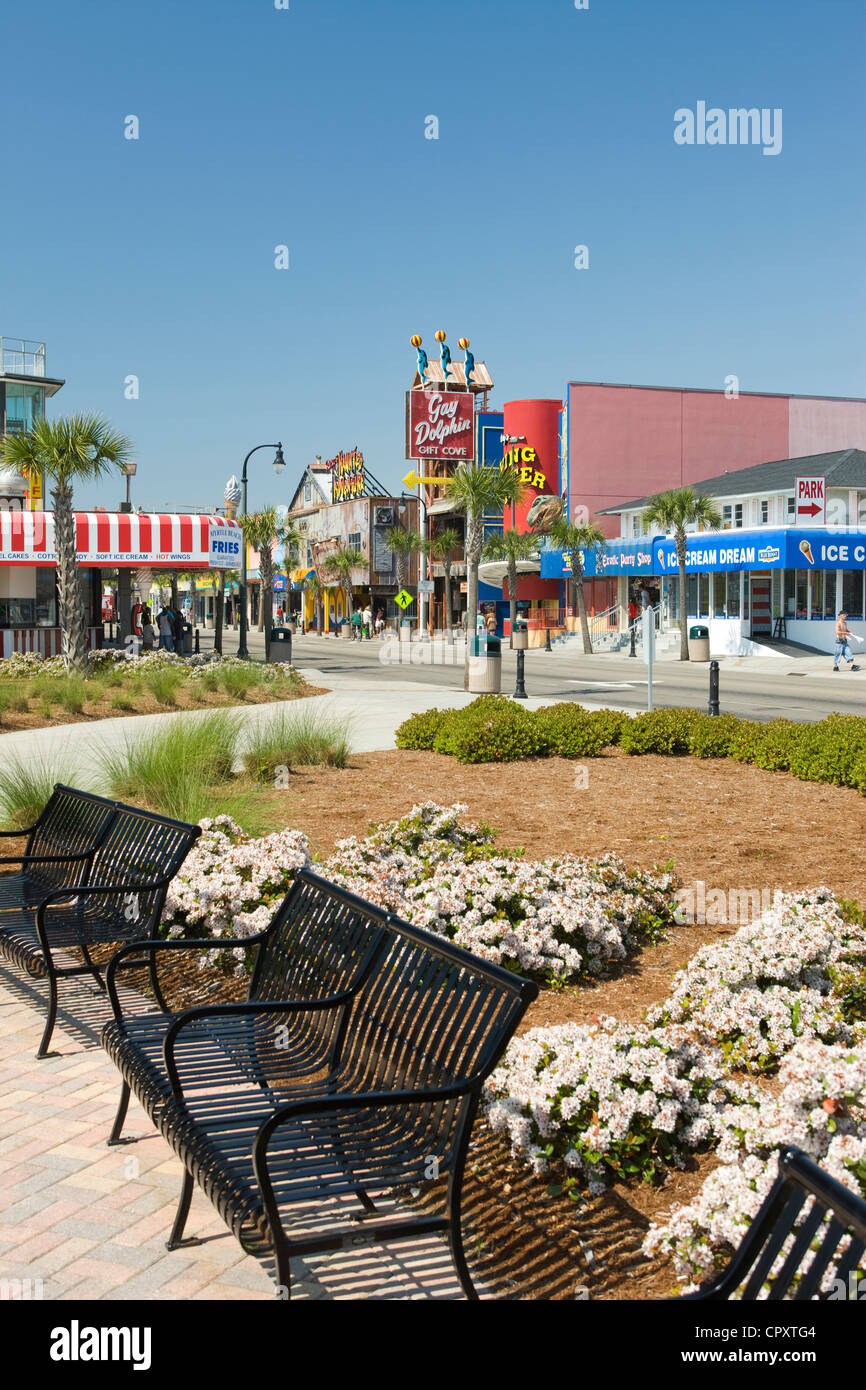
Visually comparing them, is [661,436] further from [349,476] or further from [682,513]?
[349,476]

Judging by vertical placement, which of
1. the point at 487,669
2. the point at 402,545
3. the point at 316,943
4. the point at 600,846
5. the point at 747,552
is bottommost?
the point at 600,846

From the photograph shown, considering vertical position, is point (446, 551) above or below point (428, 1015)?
above

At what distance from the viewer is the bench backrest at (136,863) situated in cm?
542

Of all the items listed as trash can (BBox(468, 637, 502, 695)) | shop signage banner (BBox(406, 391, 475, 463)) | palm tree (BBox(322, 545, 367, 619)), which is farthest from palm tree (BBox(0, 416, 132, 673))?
palm tree (BBox(322, 545, 367, 619))

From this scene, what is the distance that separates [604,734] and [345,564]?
71001mm

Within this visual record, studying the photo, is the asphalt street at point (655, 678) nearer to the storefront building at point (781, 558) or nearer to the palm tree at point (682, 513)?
the palm tree at point (682, 513)

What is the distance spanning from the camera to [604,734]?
13500mm

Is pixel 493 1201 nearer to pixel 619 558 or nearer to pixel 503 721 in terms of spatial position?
pixel 503 721

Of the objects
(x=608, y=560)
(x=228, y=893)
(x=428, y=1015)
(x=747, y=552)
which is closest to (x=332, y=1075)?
(x=428, y=1015)

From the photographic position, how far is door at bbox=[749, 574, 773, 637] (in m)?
44.0

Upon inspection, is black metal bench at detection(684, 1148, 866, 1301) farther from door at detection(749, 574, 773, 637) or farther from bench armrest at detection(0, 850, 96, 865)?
door at detection(749, 574, 773, 637)

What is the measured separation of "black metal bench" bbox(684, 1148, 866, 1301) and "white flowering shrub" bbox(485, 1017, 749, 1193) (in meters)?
1.34

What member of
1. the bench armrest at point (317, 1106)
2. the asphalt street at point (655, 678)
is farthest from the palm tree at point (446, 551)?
the bench armrest at point (317, 1106)

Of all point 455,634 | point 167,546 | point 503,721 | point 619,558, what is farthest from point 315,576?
point 503,721
